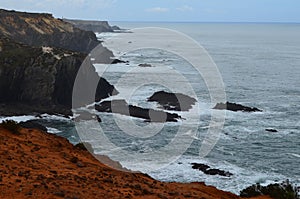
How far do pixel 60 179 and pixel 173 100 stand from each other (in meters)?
45.9

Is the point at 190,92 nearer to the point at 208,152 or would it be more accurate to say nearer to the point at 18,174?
the point at 208,152

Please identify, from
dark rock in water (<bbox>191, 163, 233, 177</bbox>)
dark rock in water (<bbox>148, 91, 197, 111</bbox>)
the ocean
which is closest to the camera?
dark rock in water (<bbox>191, 163, 233, 177</bbox>)

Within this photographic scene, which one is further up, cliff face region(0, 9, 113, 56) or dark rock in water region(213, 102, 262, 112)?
cliff face region(0, 9, 113, 56)

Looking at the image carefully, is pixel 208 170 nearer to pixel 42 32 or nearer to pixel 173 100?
pixel 173 100

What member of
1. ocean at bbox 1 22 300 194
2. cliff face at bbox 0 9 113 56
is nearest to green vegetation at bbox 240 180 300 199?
ocean at bbox 1 22 300 194

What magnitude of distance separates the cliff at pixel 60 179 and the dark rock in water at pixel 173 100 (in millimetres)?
34656

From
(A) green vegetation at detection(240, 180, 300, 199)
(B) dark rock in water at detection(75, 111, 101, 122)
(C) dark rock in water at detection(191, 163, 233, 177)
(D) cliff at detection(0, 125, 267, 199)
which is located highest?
(D) cliff at detection(0, 125, 267, 199)

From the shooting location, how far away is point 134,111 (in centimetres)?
5406

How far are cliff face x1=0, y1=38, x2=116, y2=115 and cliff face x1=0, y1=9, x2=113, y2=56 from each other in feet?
128

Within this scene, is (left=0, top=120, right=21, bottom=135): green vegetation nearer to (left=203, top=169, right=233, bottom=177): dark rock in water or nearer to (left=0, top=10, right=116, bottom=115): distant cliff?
(left=203, top=169, right=233, bottom=177): dark rock in water

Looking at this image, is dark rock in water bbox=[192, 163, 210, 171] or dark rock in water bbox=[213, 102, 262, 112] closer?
dark rock in water bbox=[192, 163, 210, 171]

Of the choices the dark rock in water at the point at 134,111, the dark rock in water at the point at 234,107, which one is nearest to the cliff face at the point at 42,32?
the dark rock in water at the point at 134,111

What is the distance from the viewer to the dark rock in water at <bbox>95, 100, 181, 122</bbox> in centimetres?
5112

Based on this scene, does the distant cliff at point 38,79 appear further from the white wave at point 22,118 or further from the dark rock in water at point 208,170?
the dark rock in water at point 208,170
